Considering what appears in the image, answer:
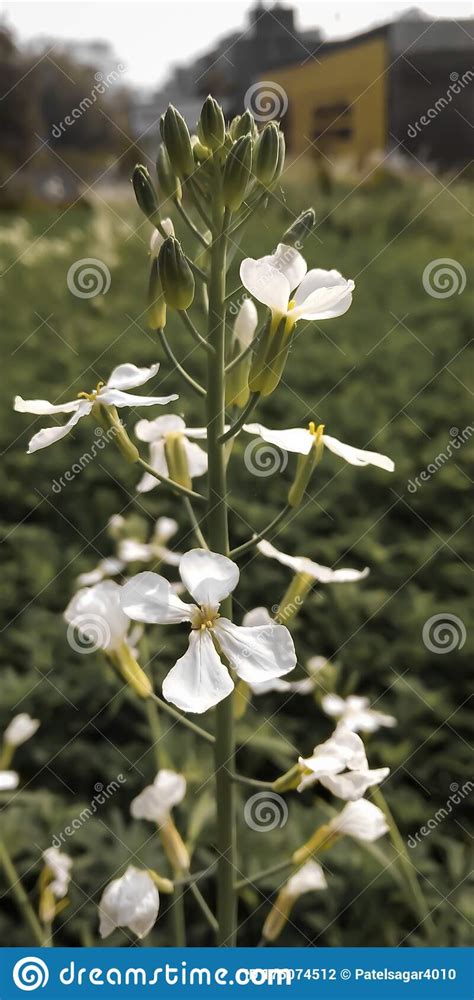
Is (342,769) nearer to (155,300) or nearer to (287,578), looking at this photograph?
(155,300)

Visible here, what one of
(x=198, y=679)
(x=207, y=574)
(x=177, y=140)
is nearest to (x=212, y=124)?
(x=177, y=140)

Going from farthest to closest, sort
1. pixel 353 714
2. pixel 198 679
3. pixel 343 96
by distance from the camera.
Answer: pixel 343 96 < pixel 353 714 < pixel 198 679

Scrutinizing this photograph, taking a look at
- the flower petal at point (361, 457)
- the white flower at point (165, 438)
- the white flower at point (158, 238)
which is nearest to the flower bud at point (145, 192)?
the white flower at point (158, 238)

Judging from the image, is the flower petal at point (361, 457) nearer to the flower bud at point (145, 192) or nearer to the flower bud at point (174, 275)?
the flower bud at point (174, 275)

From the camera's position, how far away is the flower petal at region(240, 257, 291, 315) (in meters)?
0.90

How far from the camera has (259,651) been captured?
2.77 feet

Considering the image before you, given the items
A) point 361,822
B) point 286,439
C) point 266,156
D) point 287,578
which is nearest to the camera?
point 286,439

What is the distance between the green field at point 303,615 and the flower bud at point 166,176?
0.25m

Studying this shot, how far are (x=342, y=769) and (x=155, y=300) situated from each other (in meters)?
0.60

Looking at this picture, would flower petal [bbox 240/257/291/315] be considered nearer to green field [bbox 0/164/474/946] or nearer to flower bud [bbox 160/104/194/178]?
flower bud [bbox 160/104/194/178]

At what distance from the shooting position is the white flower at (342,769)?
39.1 inches

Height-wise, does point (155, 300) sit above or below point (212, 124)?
below

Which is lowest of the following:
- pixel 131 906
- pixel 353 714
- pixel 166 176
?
pixel 131 906

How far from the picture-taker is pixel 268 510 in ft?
9.89
